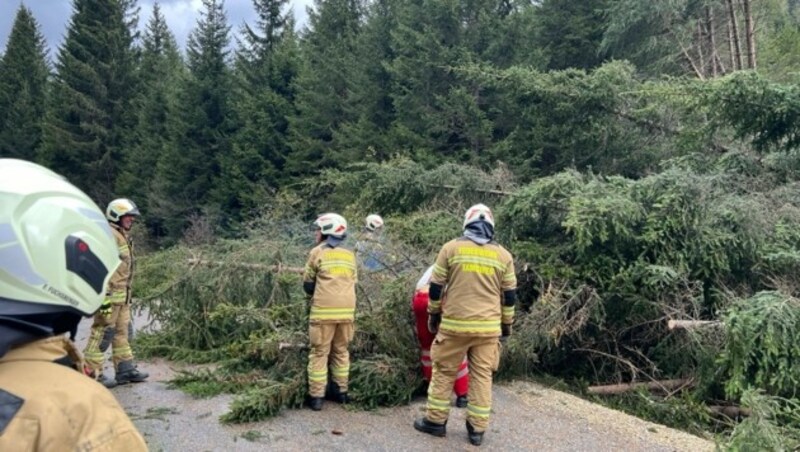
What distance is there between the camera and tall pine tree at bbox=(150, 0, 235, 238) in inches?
1117

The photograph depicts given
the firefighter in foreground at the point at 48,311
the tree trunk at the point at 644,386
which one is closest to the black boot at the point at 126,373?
the tree trunk at the point at 644,386

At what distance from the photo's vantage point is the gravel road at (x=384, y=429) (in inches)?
187

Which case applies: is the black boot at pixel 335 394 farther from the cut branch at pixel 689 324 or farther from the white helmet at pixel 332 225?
the cut branch at pixel 689 324

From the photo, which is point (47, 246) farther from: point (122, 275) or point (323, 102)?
point (323, 102)

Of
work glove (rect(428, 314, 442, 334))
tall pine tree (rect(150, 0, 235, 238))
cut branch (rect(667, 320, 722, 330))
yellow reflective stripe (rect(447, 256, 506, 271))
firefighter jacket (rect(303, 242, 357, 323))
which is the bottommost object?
cut branch (rect(667, 320, 722, 330))

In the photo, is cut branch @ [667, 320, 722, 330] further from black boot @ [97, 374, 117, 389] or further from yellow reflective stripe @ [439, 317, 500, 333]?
black boot @ [97, 374, 117, 389]

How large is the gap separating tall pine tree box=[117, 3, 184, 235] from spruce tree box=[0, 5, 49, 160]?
728 centimetres

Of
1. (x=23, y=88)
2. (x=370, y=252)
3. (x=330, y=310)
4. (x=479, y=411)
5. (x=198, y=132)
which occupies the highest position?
(x=23, y=88)

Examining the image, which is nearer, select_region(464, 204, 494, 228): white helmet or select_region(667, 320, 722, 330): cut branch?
select_region(464, 204, 494, 228): white helmet

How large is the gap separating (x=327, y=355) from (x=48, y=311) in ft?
14.6

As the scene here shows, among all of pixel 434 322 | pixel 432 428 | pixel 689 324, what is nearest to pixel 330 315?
pixel 434 322

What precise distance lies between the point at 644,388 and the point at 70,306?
22.1ft

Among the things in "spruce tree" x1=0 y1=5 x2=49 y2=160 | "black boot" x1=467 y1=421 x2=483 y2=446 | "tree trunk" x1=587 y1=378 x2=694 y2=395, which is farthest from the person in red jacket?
"spruce tree" x1=0 y1=5 x2=49 y2=160

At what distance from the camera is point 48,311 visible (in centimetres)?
121
